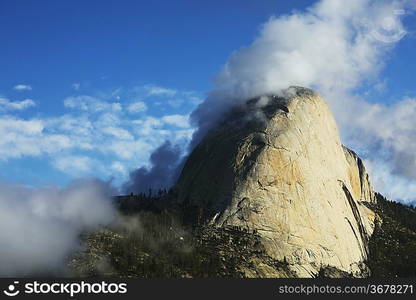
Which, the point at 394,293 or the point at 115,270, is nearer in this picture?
the point at 394,293

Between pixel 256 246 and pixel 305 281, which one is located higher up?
pixel 256 246

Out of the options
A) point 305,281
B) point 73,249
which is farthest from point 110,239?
point 305,281

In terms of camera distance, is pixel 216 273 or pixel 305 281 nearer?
pixel 305 281

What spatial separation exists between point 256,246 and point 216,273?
24.6 metres

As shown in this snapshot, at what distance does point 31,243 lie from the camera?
614 ft

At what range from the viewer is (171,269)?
172625 mm

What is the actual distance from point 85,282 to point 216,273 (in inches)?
2549

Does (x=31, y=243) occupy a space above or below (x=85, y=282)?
above

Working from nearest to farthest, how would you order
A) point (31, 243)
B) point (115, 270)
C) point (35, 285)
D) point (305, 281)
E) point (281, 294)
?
point (35, 285) → point (281, 294) → point (305, 281) → point (115, 270) → point (31, 243)

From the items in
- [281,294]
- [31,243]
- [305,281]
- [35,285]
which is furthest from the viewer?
[31,243]

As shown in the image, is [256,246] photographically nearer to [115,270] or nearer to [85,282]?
[115,270]

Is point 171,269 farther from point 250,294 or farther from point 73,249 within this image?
point 250,294

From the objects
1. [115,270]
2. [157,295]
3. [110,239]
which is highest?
[110,239]

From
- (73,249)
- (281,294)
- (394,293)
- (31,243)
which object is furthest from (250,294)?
(31,243)
